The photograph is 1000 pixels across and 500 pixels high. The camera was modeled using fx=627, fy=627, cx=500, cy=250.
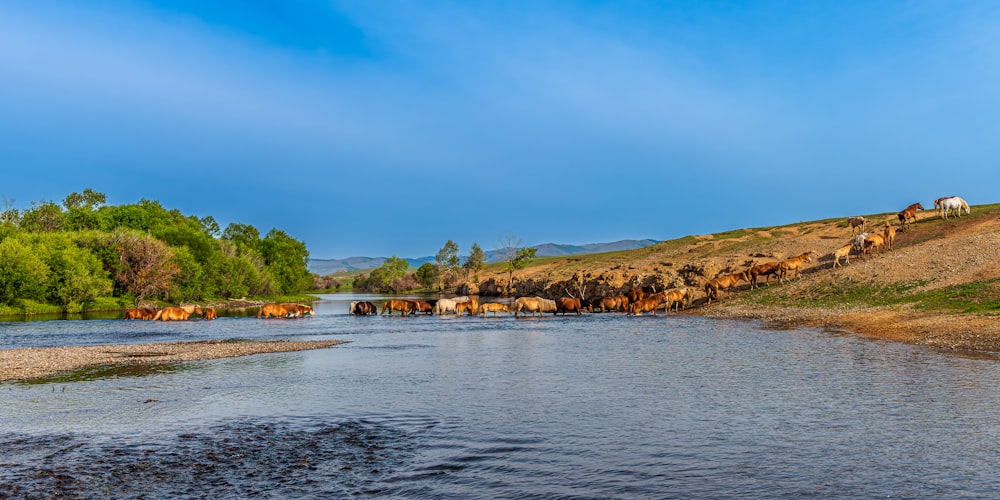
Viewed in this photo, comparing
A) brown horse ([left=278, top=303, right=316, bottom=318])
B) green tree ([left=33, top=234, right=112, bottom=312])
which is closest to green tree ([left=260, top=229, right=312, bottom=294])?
green tree ([left=33, top=234, right=112, bottom=312])

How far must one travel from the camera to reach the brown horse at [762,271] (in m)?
47.1

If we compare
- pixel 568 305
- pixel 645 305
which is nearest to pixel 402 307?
pixel 568 305

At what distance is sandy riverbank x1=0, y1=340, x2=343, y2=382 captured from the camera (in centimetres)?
2034

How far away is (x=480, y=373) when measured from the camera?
19578 millimetres

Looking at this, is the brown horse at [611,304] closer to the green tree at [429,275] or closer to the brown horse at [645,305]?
the brown horse at [645,305]

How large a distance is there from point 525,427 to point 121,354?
20.1m

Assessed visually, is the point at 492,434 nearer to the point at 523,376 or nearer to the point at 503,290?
the point at 523,376

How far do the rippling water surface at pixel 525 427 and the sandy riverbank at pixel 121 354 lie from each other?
2158 mm

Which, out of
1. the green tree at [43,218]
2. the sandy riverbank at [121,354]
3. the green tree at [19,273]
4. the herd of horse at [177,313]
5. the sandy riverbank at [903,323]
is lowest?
the sandy riverbank at [903,323]

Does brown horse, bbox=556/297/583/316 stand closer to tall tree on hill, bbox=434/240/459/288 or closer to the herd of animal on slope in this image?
the herd of animal on slope

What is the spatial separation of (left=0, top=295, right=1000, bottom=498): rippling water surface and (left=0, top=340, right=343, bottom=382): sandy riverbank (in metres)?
2.16

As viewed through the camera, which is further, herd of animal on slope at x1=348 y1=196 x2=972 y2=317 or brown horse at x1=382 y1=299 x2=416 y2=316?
brown horse at x1=382 y1=299 x2=416 y2=316

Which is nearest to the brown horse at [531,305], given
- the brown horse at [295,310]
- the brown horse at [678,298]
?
the brown horse at [678,298]

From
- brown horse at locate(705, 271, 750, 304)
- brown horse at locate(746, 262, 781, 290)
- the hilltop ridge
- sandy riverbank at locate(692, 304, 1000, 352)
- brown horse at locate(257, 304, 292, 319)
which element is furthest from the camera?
brown horse at locate(257, 304, 292, 319)
